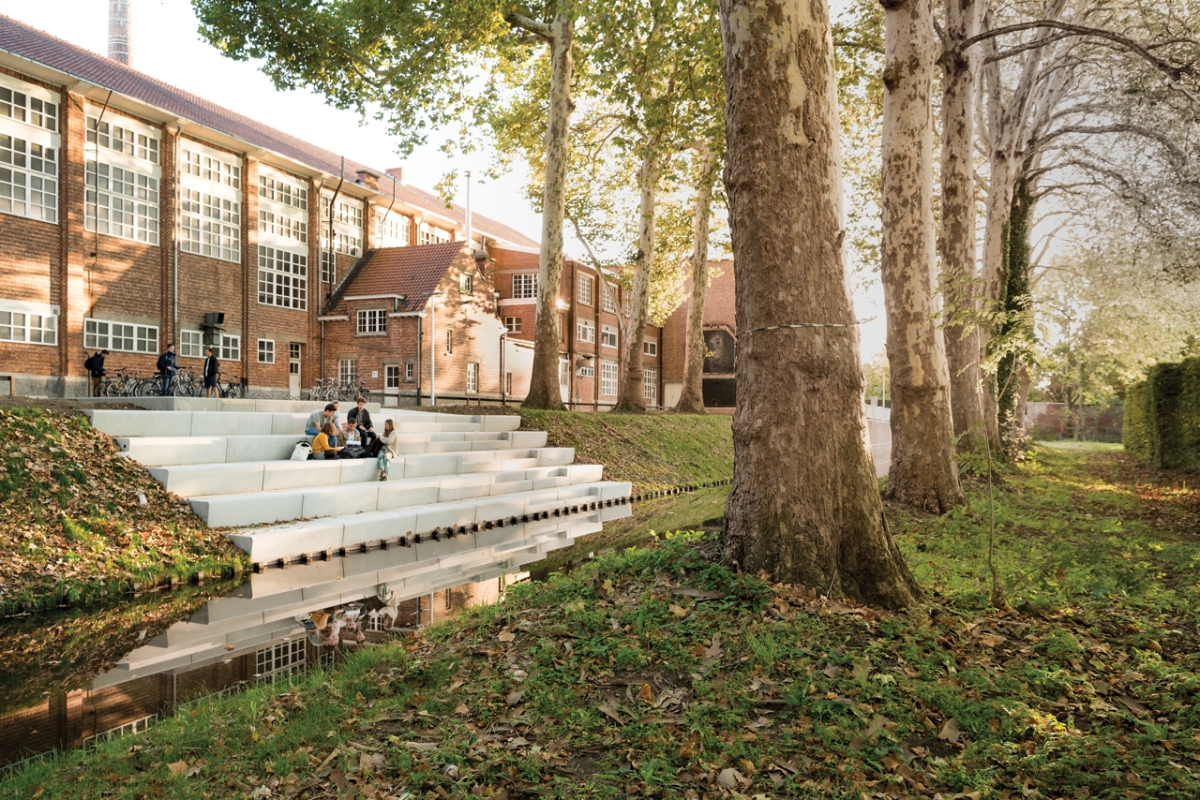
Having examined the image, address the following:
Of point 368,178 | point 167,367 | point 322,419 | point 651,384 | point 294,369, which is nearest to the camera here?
point 322,419

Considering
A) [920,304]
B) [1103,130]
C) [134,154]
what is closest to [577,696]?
[920,304]

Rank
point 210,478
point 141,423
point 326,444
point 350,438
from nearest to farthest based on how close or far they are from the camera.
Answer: point 210,478 → point 141,423 → point 326,444 → point 350,438

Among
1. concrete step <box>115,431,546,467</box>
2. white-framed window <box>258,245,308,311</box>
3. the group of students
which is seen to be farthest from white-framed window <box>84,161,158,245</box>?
the group of students

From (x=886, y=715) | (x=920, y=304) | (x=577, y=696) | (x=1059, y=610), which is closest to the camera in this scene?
(x=886, y=715)

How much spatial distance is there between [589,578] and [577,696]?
85.0 inches

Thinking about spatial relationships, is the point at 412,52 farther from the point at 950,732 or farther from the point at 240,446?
the point at 950,732

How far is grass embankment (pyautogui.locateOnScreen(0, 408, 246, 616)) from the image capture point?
934 centimetres

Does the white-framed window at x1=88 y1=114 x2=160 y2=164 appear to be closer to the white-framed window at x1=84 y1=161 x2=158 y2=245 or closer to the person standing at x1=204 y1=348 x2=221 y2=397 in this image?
the white-framed window at x1=84 y1=161 x2=158 y2=245

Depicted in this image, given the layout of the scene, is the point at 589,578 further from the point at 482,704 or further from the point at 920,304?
the point at 920,304

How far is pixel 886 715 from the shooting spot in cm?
391

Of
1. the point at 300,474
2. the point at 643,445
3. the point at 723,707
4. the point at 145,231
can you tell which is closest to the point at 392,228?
the point at 145,231

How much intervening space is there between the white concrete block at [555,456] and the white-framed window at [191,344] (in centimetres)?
1578

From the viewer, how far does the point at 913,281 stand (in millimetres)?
10594

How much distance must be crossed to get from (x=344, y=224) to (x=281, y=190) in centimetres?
400
